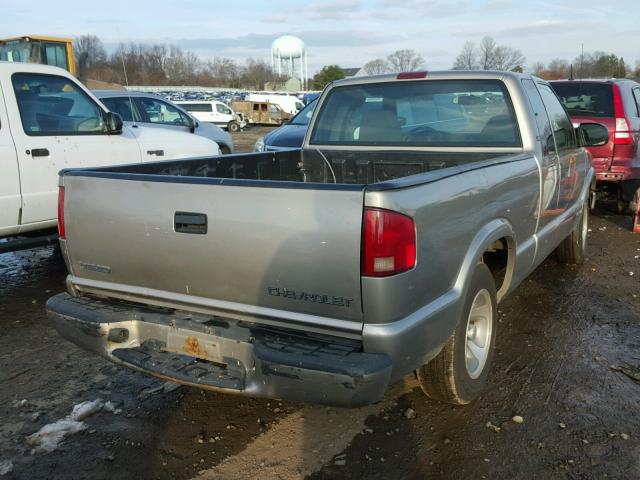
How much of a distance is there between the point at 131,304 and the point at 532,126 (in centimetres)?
298

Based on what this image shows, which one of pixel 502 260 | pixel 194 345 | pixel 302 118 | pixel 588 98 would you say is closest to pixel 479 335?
pixel 502 260

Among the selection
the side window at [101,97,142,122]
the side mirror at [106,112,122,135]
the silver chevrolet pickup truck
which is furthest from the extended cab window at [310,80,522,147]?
the side window at [101,97,142,122]

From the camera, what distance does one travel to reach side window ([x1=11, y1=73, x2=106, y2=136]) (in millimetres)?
5539

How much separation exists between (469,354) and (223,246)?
1663 millimetres

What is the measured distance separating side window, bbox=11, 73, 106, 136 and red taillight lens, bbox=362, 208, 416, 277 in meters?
4.36

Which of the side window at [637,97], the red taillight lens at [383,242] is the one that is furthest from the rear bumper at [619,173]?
the red taillight lens at [383,242]

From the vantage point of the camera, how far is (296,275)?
2570 mm

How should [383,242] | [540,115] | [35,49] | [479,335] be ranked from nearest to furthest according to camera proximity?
[383,242] < [479,335] < [540,115] < [35,49]

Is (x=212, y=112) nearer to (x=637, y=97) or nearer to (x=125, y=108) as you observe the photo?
(x=125, y=108)

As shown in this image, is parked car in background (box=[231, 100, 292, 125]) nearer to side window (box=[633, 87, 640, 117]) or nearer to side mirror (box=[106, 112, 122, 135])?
side window (box=[633, 87, 640, 117])

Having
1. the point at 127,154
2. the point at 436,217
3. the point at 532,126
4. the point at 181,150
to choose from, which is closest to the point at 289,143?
the point at 181,150

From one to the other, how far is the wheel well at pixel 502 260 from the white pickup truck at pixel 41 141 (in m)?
4.02

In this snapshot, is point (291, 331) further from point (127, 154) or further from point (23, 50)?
point (23, 50)

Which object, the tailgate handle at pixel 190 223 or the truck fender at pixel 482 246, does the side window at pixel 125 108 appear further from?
the truck fender at pixel 482 246
